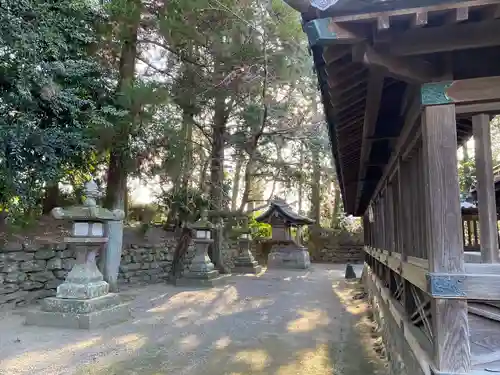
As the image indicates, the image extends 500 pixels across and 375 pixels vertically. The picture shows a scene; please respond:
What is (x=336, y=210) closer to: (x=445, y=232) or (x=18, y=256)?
(x=18, y=256)

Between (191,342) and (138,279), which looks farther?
(138,279)

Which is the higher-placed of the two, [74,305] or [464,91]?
[464,91]

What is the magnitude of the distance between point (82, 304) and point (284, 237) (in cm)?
1456

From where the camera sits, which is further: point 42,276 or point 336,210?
point 336,210

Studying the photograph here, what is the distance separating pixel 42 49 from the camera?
7645mm

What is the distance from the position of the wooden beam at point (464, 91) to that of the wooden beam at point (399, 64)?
12 centimetres

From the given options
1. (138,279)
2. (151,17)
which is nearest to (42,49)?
(151,17)

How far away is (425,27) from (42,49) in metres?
7.29

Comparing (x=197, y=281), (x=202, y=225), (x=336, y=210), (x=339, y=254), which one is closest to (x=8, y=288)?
(x=197, y=281)

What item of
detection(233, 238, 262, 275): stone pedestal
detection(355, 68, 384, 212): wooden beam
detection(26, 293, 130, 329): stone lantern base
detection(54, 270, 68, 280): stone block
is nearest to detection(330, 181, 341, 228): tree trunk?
detection(233, 238, 262, 275): stone pedestal

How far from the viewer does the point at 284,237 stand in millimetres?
20312

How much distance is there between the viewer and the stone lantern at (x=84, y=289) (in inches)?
251

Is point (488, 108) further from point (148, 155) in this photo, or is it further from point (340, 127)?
point (148, 155)

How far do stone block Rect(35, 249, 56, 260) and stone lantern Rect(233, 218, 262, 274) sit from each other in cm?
879
